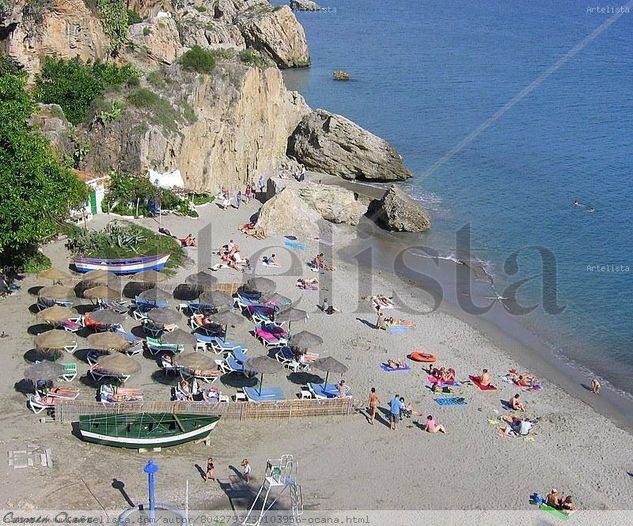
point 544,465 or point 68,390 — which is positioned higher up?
point 68,390

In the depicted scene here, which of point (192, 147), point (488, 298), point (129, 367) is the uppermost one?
point (192, 147)

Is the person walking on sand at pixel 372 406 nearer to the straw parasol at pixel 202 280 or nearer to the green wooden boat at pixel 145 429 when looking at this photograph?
the green wooden boat at pixel 145 429

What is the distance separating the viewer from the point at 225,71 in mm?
44906

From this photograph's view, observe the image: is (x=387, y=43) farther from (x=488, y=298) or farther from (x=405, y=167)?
(x=488, y=298)

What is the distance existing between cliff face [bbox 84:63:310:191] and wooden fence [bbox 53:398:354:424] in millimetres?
19964

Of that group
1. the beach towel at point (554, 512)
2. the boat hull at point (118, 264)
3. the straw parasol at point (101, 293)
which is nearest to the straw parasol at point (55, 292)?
the straw parasol at point (101, 293)

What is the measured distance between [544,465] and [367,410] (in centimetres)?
526

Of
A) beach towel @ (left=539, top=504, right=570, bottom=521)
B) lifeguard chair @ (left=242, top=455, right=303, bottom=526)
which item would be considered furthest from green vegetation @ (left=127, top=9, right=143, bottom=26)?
beach towel @ (left=539, top=504, right=570, bottom=521)

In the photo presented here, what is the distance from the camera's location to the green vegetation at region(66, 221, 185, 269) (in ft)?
106

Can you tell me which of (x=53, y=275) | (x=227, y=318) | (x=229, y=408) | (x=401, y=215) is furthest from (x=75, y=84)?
(x=229, y=408)

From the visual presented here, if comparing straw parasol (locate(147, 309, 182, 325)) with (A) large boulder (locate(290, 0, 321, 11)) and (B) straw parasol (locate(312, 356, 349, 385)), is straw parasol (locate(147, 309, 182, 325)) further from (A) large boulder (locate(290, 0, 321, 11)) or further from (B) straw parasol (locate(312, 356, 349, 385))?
(A) large boulder (locate(290, 0, 321, 11))

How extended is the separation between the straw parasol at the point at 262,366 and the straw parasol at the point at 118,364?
3363 mm

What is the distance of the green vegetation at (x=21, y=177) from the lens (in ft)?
86.4

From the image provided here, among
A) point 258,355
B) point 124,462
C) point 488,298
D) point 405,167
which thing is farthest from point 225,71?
point 124,462
